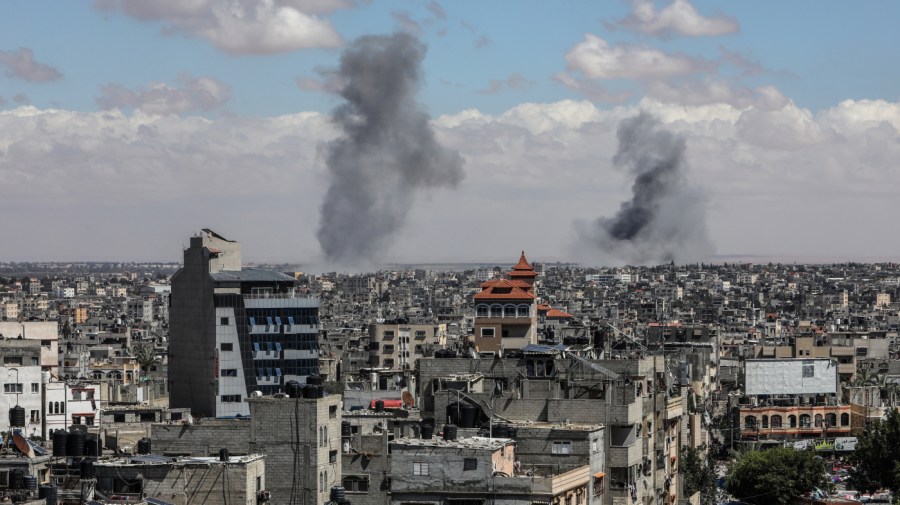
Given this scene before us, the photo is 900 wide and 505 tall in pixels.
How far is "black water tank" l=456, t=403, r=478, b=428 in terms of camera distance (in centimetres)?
5409

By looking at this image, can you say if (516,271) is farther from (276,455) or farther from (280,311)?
(276,455)

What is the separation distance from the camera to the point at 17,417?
7138 cm

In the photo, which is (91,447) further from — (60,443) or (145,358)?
(145,358)

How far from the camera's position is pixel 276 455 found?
4969 centimetres

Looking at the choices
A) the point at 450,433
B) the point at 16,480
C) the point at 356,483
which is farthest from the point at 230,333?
the point at 16,480

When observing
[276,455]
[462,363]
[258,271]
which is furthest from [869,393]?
[276,455]

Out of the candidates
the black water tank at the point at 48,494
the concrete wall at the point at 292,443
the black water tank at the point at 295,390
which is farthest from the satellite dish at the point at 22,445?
the black water tank at the point at 48,494

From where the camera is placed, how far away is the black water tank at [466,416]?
5409cm

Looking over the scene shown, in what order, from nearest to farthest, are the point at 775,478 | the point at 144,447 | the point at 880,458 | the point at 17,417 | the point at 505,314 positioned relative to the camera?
the point at 144,447, the point at 17,417, the point at 775,478, the point at 880,458, the point at 505,314

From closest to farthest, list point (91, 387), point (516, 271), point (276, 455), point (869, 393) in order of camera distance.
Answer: point (276, 455) → point (91, 387) → point (869, 393) → point (516, 271)

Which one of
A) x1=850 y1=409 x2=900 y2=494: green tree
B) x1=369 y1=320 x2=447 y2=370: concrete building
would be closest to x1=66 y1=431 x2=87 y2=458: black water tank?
x1=850 y1=409 x2=900 y2=494: green tree

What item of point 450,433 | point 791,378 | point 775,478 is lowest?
point 775,478

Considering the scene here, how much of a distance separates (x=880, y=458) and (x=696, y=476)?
12.7 meters

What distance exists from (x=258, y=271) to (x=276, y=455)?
39.2 meters
